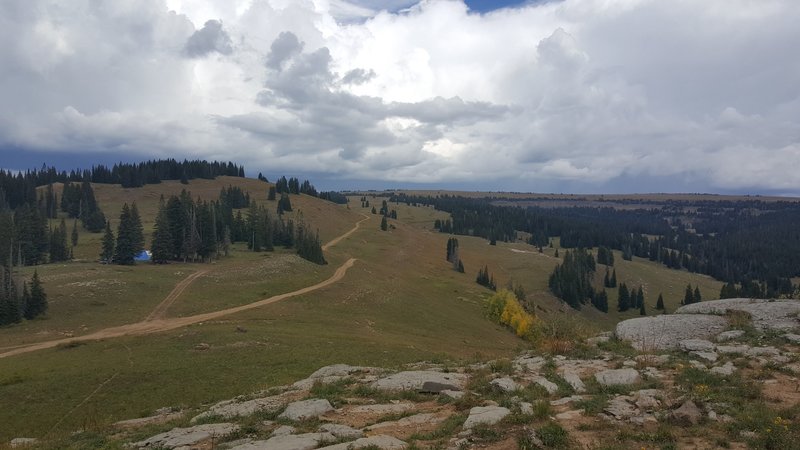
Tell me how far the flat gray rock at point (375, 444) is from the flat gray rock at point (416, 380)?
5413mm

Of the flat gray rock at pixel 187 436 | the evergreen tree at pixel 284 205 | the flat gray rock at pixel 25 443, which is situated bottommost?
the flat gray rock at pixel 25 443

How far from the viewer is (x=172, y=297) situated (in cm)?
6512

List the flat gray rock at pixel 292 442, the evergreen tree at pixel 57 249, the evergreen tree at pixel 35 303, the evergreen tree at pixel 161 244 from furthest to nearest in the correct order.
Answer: the evergreen tree at pixel 57 249 → the evergreen tree at pixel 161 244 → the evergreen tree at pixel 35 303 → the flat gray rock at pixel 292 442

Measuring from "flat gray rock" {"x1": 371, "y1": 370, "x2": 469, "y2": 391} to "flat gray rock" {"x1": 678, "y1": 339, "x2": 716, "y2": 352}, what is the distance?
991cm

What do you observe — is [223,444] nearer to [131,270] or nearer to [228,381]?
[228,381]

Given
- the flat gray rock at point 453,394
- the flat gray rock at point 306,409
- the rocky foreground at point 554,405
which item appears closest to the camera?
the rocky foreground at point 554,405

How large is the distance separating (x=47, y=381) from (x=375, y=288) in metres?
56.6

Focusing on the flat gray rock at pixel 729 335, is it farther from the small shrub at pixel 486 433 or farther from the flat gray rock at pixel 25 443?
the flat gray rock at pixel 25 443

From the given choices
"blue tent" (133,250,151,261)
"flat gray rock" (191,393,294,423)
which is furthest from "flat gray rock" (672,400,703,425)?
"blue tent" (133,250,151,261)

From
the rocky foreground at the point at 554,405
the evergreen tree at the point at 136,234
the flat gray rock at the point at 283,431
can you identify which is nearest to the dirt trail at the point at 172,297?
the evergreen tree at the point at 136,234

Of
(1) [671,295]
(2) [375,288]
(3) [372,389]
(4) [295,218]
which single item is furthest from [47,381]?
(1) [671,295]

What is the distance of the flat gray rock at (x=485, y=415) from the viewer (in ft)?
41.3

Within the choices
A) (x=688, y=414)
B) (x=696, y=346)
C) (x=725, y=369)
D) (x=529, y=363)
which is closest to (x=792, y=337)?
(x=696, y=346)

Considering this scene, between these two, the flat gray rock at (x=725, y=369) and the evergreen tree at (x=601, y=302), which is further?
the evergreen tree at (x=601, y=302)
